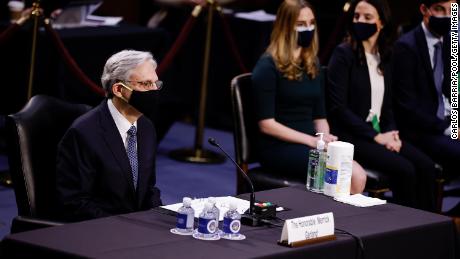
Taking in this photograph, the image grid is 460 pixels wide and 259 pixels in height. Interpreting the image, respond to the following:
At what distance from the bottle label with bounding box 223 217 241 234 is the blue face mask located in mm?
2122

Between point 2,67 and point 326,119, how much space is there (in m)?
2.54

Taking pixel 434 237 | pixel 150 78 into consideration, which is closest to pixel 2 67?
pixel 150 78

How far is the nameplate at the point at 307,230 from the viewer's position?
341 cm

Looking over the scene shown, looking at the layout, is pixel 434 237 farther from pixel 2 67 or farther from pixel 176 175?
pixel 2 67

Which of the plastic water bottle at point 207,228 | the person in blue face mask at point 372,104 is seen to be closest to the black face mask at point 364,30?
the person in blue face mask at point 372,104

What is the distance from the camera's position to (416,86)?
6066 millimetres

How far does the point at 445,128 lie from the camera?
6.03 meters

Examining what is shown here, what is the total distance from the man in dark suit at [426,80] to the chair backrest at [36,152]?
2528 millimetres

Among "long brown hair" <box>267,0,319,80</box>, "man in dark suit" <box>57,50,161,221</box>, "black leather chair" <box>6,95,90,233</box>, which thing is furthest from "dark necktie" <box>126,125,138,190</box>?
"long brown hair" <box>267,0,319,80</box>

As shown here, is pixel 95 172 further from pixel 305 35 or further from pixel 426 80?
pixel 426 80

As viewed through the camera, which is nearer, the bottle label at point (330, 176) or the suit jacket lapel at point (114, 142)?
the suit jacket lapel at point (114, 142)

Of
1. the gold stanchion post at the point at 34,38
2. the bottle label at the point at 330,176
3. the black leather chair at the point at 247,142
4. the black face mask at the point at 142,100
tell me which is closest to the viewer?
the black face mask at the point at 142,100

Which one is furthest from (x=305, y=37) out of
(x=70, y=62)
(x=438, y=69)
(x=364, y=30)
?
(x=70, y=62)

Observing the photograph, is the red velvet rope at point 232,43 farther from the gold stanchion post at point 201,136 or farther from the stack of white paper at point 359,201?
the stack of white paper at point 359,201
